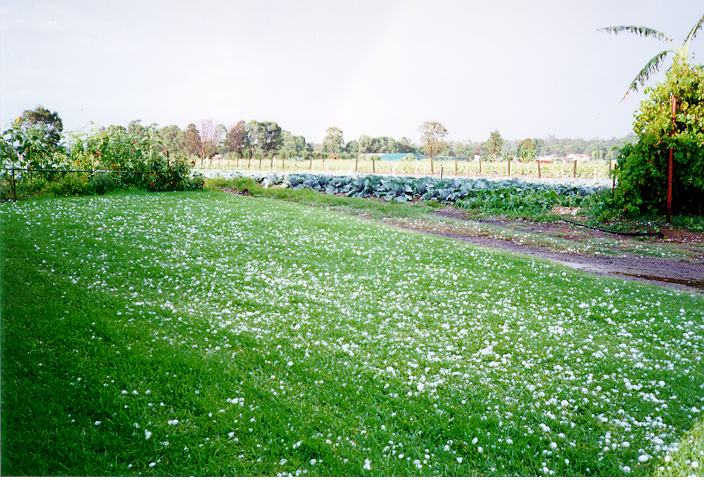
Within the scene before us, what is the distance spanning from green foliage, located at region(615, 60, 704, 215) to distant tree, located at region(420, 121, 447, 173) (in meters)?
42.4

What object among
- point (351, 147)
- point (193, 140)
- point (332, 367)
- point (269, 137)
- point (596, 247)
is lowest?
point (332, 367)

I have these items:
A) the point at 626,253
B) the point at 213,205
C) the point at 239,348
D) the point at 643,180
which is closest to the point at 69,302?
the point at 239,348

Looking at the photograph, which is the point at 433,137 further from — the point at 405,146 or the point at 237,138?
the point at 237,138


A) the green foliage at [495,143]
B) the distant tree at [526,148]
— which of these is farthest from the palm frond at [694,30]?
the green foliage at [495,143]

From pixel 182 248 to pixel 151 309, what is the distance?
321 centimetres

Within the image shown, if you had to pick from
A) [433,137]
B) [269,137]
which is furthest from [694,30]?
[269,137]

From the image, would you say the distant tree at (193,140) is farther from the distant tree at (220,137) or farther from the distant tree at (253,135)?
the distant tree at (253,135)

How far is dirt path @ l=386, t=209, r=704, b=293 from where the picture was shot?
9477mm

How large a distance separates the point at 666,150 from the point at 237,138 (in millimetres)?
56197

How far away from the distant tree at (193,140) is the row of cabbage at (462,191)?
1275 inches

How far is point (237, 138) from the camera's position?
63.7 metres

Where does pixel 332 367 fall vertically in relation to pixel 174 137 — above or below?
below

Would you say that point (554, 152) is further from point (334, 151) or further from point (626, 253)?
point (626, 253)

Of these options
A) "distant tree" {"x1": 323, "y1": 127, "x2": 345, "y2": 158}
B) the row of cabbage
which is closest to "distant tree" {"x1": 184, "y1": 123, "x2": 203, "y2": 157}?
"distant tree" {"x1": 323, "y1": 127, "x2": 345, "y2": 158}
